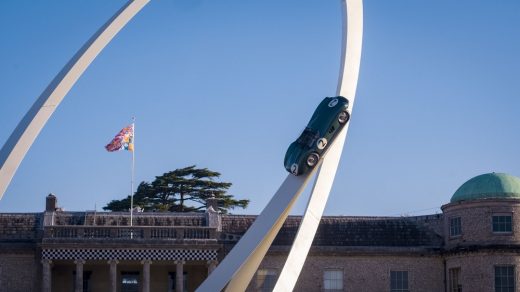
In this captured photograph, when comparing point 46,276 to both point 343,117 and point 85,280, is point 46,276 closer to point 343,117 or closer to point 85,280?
point 85,280

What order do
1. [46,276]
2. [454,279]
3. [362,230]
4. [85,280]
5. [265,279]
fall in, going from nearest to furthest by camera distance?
[46,276]
[265,279]
[85,280]
[454,279]
[362,230]

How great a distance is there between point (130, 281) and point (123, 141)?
6628 mm

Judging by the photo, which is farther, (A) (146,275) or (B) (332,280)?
(B) (332,280)

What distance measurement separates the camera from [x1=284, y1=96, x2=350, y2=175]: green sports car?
1243 inches

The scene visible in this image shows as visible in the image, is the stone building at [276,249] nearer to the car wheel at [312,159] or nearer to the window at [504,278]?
the window at [504,278]

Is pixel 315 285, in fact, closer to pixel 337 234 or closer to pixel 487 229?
pixel 337 234

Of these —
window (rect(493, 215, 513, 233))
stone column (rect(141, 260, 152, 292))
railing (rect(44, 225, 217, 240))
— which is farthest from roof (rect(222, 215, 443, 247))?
stone column (rect(141, 260, 152, 292))

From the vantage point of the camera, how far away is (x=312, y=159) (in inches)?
1247

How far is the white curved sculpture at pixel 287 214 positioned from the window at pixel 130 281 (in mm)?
22576

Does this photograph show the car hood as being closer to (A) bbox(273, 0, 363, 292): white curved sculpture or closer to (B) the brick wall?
(A) bbox(273, 0, 363, 292): white curved sculpture

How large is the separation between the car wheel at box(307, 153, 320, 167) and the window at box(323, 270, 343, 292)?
75.4 feet

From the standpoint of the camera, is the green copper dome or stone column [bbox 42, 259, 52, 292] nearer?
stone column [bbox 42, 259, 52, 292]

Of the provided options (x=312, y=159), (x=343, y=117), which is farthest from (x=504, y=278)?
(x=312, y=159)

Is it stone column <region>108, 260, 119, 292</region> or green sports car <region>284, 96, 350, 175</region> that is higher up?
green sports car <region>284, 96, 350, 175</region>
